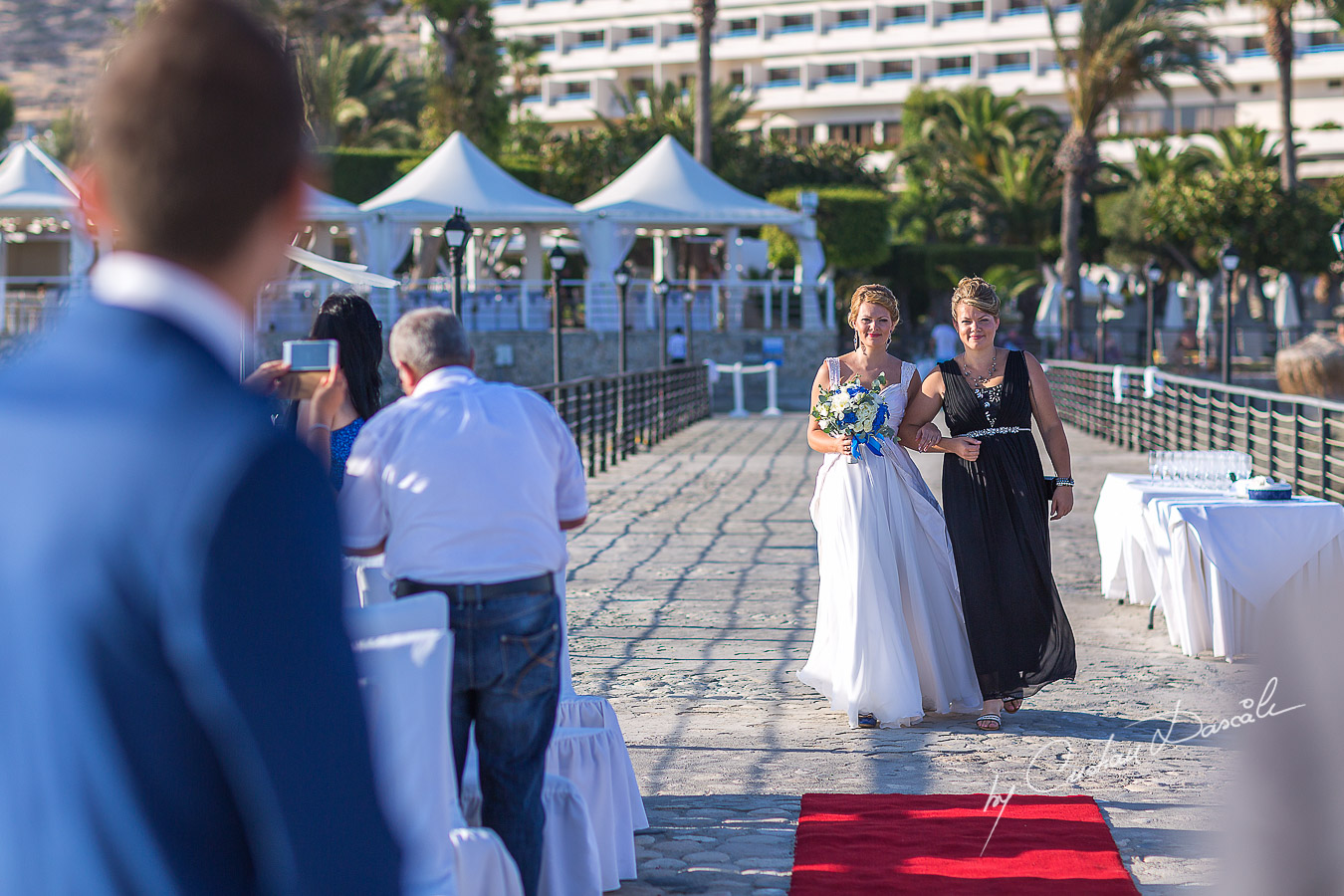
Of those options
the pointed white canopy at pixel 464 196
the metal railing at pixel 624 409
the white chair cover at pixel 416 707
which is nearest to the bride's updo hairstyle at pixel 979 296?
the white chair cover at pixel 416 707

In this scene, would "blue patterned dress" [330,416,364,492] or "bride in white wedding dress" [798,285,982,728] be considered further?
"bride in white wedding dress" [798,285,982,728]

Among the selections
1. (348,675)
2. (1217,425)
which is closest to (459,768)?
(348,675)

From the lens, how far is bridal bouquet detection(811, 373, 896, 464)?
19.9ft

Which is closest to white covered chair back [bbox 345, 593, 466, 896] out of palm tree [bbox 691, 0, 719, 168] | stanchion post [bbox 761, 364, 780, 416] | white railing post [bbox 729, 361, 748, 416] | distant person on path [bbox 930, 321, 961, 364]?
stanchion post [bbox 761, 364, 780, 416]

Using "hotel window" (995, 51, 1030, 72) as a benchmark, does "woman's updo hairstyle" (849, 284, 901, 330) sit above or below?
below

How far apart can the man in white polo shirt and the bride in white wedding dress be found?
2.78 m

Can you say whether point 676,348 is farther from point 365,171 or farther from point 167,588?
point 167,588

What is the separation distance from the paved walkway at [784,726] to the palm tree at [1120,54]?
98.8 feet

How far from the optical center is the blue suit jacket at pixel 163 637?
44.2 inches

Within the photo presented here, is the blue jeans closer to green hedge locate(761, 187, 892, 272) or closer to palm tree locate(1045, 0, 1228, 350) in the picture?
palm tree locate(1045, 0, 1228, 350)

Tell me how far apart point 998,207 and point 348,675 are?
51.8 m

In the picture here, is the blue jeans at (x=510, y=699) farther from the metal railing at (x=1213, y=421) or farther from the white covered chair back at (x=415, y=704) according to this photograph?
the metal railing at (x=1213, y=421)

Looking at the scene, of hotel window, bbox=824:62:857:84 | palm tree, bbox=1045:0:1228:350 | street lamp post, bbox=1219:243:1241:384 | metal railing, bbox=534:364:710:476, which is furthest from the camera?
hotel window, bbox=824:62:857:84

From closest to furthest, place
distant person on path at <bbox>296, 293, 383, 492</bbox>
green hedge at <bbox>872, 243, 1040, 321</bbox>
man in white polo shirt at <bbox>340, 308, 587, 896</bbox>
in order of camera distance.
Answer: man in white polo shirt at <bbox>340, 308, 587, 896</bbox> → distant person on path at <bbox>296, 293, 383, 492</bbox> → green hedge at <bbox>872, 243, 1040, 321</bbox>
